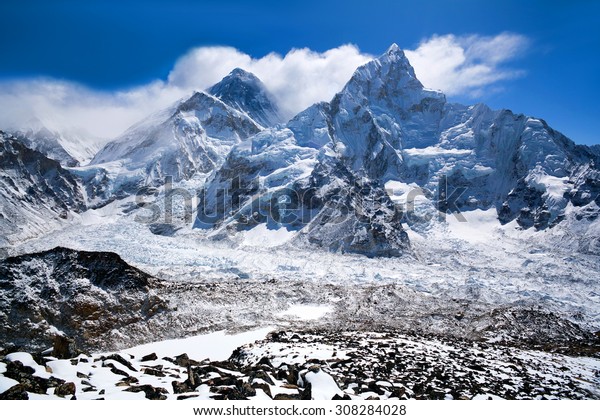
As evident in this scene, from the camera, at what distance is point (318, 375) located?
1356 centimetres

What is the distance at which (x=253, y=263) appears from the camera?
4060 inches

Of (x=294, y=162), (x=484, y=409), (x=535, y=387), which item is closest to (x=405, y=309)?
(x=535, y=387)

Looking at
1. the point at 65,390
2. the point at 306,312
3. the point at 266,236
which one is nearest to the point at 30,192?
the point at 266,236

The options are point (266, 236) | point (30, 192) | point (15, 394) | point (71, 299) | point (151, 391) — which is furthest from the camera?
point (30, 192)

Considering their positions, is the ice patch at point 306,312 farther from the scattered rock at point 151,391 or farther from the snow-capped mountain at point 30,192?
the snow-capped mountain at point 30,192

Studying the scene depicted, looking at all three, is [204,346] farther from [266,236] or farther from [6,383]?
[266,236]

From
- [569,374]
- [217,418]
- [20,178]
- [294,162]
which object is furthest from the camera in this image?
[294,162]

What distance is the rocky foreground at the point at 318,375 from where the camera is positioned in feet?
37.1

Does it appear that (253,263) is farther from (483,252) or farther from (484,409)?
A: (484,409)

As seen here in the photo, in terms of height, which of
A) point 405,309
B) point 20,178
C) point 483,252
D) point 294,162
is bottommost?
point 405,309

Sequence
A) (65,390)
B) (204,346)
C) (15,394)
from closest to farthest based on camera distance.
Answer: (15,394)
(65,390)
(204,346)

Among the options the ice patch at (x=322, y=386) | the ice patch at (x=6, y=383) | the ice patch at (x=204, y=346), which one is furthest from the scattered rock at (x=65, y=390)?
the ice patch at (x=204, y=346)

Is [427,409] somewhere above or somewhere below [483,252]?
below

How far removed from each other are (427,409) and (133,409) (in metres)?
7.11
